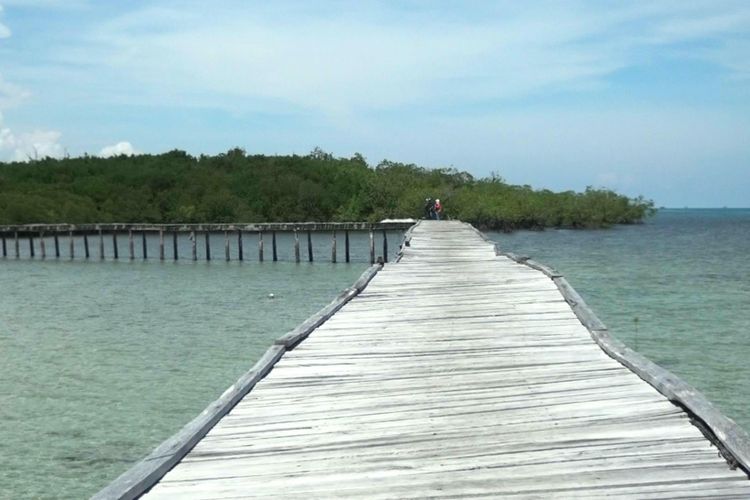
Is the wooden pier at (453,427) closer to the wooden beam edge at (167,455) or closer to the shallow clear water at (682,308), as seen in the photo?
the wooden beam edge at (167,455)

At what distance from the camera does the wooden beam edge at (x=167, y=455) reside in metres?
3.55

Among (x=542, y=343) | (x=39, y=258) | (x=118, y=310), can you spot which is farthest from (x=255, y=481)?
(x=39, y=258)

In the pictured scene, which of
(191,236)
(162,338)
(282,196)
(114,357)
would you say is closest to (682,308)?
(162,338)

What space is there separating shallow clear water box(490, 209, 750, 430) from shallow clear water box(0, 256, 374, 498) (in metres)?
5.91

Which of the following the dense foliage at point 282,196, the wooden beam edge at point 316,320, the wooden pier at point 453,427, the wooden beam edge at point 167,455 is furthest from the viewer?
the dense foliage at point 282,196

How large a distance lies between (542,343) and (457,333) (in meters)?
0.87

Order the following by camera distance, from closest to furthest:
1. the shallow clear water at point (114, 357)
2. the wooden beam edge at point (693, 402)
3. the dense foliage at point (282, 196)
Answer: the wooden beam edge at point (693, 402) < the shallow clear water at point (114, 357) < the dense foliage at point (282, 196)

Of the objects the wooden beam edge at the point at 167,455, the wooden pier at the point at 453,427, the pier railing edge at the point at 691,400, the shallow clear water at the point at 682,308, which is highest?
the pier railing edge at the point at 691,400

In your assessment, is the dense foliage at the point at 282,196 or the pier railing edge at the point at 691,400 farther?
the dense foliage at the point at 282,196

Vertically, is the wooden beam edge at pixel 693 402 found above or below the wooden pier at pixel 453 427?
above

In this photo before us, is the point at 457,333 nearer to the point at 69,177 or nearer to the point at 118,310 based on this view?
the point at 118,310

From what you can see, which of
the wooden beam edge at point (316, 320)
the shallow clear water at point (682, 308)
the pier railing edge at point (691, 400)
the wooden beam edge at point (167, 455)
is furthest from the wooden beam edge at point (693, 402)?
the shallow clear water at point (682, 308)

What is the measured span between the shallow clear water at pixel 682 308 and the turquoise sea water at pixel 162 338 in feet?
0.14

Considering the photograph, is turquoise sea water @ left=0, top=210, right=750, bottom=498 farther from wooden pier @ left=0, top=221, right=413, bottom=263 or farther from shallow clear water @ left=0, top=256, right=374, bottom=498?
wooden pier @ left=0, top=221, right=413, bottom=263
